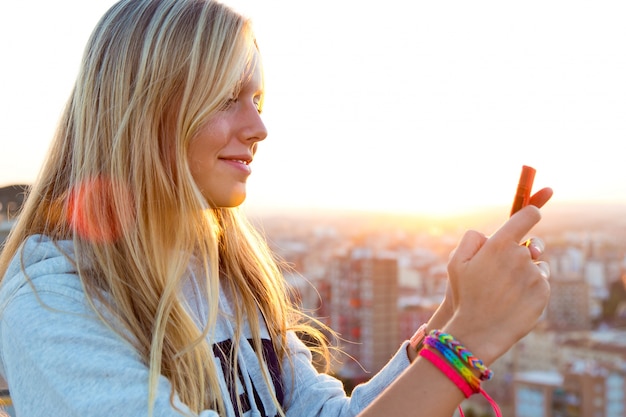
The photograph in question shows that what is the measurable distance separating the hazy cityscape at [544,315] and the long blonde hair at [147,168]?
17.2 meters

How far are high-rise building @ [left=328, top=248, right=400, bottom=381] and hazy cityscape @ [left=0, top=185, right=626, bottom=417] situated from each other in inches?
1.4

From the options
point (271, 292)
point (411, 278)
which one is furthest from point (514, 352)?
point (271, 292)


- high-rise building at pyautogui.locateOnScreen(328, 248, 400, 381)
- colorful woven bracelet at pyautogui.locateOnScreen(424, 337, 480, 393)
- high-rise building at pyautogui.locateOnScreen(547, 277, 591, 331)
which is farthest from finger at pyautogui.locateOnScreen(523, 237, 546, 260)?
high-rise building at pyautogui.locateOnScreen(547, 277, 591, 331)

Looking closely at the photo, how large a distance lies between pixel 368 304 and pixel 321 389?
70.8ft

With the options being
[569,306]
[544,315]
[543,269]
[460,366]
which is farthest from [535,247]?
[569,306]

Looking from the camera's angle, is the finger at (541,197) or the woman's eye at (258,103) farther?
the woman's eye at (258,103)

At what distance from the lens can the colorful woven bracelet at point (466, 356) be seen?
518mm

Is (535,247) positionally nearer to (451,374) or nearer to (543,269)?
(543,269)

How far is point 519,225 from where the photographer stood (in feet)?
1.77

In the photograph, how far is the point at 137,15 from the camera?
695mm

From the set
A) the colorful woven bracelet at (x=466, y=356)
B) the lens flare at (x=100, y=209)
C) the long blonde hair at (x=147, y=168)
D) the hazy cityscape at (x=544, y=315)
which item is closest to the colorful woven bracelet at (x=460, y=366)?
the colorful woven bracelet at (x=466, y=356)

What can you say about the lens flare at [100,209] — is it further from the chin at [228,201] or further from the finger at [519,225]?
the finger at [519,225]

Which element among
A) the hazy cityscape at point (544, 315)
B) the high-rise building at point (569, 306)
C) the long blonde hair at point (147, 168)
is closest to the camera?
the long blonde hair at point (147, 168)

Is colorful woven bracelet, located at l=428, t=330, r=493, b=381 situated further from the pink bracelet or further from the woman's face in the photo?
the woman's face
